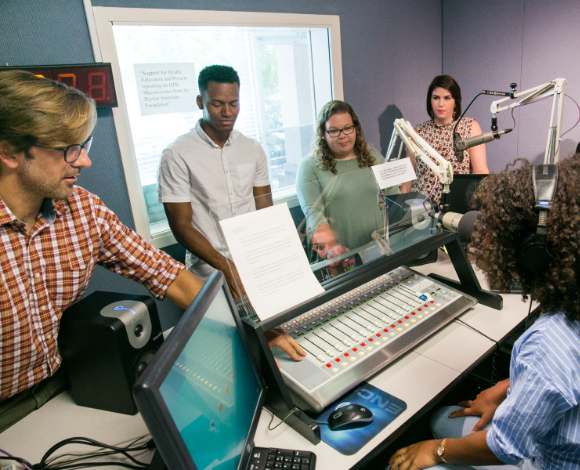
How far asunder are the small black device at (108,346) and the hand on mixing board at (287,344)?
0.32 metres

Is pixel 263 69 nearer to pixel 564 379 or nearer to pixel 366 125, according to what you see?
pixel 366 125

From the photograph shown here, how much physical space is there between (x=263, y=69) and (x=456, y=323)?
2128mm

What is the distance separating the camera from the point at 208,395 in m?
0.66

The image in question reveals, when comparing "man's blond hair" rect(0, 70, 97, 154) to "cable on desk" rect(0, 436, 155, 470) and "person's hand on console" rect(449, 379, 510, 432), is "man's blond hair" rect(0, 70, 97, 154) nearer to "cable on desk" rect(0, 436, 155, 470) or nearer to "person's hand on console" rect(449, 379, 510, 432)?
"cable on desk" rect(0, 436, 155, 470)

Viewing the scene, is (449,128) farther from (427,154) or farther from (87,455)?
(87,455)

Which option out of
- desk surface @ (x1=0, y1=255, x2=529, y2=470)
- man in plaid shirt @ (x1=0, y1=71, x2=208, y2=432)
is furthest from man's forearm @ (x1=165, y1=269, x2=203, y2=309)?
desk surface @ (x1=0, y1=255, x2=529, y2=470)

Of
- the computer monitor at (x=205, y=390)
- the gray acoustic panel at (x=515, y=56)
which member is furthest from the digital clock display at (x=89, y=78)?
the gray acoustic panel at (x=515, y=56)

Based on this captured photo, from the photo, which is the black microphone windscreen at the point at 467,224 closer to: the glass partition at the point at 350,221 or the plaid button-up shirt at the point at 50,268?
the glass partition at the point at 350,221

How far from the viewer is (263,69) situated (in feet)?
8.98

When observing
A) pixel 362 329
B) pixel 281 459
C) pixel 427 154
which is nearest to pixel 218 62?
pixel 427 154

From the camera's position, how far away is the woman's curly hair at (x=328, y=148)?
2232 millimetres

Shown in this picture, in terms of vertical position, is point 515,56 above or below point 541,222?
above

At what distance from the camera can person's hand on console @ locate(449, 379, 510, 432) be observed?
1.08 metres

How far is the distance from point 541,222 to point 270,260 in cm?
57
